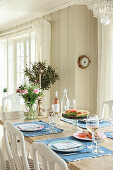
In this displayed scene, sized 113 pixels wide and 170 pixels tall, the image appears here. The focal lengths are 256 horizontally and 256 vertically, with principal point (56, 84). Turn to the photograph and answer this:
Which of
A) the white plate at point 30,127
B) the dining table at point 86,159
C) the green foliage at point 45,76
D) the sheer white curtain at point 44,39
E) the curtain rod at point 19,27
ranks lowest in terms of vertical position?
the dining table at point 86,159

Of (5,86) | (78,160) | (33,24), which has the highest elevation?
(33,24)

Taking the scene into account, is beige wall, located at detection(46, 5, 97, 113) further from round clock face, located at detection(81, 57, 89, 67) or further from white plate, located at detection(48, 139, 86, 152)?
white plate, located at detection(48, 139, 86, 152)

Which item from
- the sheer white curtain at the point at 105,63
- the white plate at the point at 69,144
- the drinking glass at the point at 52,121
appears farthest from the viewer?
the sheer white curtain at the point at 105,63

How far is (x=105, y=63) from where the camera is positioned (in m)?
3.81

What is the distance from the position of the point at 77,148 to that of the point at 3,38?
5199 mm

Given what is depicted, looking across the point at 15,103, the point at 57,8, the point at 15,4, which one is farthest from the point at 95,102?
the point at 15,4

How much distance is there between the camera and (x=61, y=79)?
4.48m

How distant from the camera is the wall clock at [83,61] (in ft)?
13.5

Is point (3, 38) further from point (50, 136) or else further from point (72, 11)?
point (50, 136)

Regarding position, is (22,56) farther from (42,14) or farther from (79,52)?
(79,52)

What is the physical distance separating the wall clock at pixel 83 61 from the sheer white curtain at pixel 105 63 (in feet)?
0.96

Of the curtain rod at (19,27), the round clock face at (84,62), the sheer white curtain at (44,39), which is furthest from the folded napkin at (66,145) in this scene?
the curtain rod at (19,27)

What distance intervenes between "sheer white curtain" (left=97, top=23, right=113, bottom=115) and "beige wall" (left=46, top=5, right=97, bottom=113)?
0.32 meters

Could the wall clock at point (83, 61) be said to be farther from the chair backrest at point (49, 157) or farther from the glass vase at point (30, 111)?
the chair backrest at point (49, 157)
